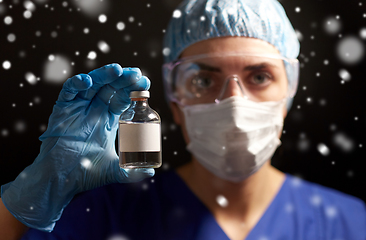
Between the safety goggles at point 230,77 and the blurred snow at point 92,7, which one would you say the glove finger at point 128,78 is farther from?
the blurred snow at point 92,7

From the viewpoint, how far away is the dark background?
4.84 feet

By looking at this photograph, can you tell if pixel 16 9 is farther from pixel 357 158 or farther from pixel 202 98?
pixel 357 158

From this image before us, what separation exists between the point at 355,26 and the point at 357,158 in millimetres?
732

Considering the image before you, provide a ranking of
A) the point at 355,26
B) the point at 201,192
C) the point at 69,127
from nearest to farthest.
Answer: the point at 69,127 < the point at 201,192 < the point at 355,26

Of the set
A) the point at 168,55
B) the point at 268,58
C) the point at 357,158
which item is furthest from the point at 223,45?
the point at 357,158

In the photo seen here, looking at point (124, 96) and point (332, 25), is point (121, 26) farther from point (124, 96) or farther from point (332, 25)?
point (332, 25)

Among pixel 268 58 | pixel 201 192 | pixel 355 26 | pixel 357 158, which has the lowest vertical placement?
pixel 357 158

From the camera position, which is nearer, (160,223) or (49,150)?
(49,150)

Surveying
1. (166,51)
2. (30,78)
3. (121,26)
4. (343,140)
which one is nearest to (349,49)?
(343,140)

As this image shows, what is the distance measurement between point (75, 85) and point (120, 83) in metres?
0.15

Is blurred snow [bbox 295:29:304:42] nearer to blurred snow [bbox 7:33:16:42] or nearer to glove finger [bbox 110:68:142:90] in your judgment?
glove finger [bbox 110:68:142:90]

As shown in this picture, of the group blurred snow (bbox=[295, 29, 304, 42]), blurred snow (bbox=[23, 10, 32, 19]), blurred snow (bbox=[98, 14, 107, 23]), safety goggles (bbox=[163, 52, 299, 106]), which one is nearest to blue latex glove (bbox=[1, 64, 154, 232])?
safety goggles (bbox=[163, 52, 299, 106])

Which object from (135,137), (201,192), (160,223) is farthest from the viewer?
(201,192)

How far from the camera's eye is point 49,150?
1046mm
